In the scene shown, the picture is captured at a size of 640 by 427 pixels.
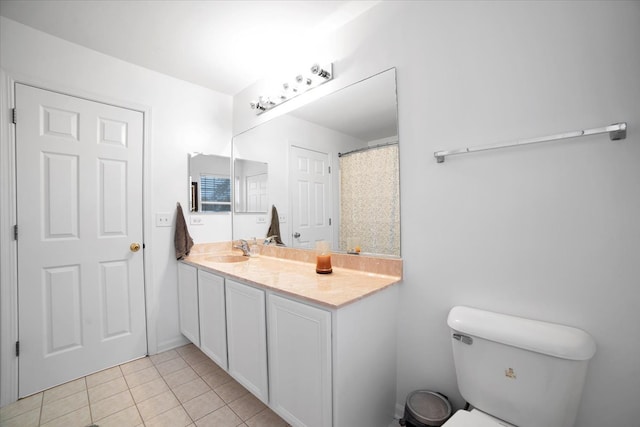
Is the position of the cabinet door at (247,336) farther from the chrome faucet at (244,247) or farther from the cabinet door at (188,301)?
the chrome faucet at (244,247)

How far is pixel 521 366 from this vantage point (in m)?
0.97

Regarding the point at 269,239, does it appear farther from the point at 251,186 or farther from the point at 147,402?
the point at 147,402

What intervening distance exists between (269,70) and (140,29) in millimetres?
907

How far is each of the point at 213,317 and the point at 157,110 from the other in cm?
180

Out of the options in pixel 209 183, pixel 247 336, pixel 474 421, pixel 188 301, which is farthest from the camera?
pixel 209 183

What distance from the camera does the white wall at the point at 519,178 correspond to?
92cm

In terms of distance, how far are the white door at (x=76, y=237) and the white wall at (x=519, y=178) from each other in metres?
2.06

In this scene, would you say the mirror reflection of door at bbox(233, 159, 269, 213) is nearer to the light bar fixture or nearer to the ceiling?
the light bar fixture

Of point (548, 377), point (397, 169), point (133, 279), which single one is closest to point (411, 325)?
point (548, 377)

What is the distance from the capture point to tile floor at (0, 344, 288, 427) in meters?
1.49

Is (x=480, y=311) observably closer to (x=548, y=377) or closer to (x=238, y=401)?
(x=548, y=377)

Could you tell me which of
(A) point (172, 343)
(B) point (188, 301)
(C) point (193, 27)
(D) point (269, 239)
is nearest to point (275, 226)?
(D) point (269, 239)

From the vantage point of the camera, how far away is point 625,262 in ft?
3.01

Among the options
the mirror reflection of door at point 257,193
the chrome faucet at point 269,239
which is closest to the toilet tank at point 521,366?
the chrome faucet at point 269,239
